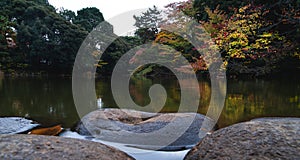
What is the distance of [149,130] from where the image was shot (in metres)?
2.57

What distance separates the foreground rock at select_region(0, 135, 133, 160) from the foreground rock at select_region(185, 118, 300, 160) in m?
0.58

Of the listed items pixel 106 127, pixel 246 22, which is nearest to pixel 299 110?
pixel 246 22

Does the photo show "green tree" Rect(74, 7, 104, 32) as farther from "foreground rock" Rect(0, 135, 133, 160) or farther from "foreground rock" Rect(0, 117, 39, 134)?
"foreground rock" Rect(0, 135, 133, 160)

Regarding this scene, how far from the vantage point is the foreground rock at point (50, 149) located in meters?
1.36

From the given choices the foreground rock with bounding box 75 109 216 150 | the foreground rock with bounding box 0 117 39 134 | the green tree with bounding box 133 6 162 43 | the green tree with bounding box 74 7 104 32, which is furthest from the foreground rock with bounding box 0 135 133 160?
the green tree with bounding box 74 7 104 32

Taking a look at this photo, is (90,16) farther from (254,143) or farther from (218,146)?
(254,143)

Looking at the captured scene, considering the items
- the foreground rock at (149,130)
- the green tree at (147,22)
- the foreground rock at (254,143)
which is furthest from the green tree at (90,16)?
the foreground rock at (254,143)

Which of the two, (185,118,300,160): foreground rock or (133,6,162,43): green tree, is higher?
(133,6,162,43): green tree

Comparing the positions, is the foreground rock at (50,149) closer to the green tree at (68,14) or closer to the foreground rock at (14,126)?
the foreground rock at (14,126)

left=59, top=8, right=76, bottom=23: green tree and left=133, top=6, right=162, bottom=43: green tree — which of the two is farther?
left=59, top=8, right=76, bottom=23: green tree

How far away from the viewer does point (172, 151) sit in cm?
216

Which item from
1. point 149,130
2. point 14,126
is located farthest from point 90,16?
point 149,130

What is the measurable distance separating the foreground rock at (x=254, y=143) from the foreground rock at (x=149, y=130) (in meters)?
0.62

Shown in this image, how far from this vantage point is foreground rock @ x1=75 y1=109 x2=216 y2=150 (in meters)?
2.34
